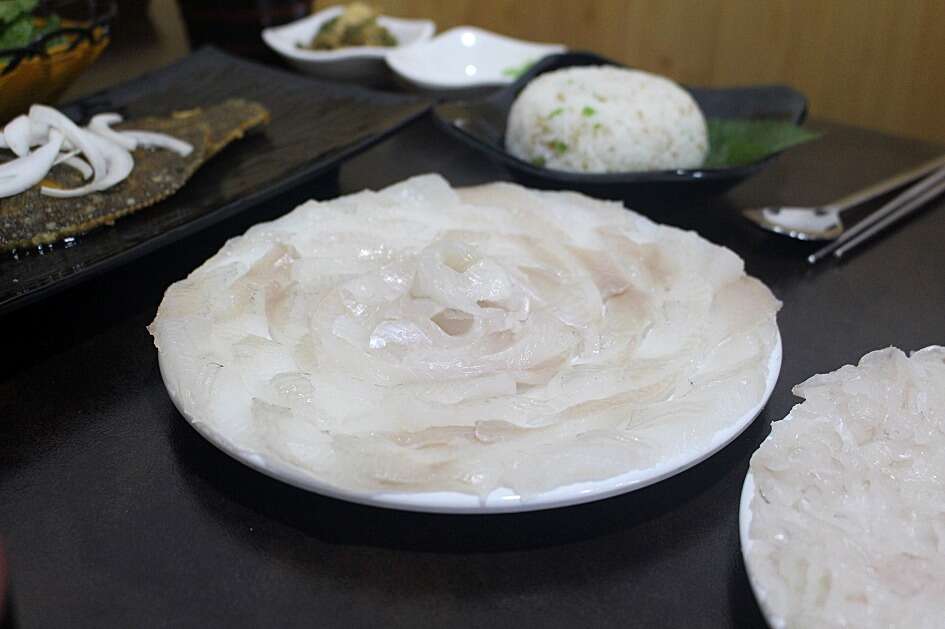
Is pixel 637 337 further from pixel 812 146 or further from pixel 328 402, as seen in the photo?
pixel 812 146

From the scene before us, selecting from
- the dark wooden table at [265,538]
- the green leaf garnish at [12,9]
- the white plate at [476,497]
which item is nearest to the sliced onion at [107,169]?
the dark wooden table at [265,538]

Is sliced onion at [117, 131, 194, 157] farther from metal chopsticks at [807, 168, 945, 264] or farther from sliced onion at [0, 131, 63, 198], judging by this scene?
metal chopsticks at [807, 168, 945, 264]

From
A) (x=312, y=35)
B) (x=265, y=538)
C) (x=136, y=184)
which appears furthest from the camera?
(x=312, y=35)

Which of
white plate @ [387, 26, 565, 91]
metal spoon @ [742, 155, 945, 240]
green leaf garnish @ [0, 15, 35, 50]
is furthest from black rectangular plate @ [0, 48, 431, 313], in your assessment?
metal spoon @ [742, 155, 945, 240]

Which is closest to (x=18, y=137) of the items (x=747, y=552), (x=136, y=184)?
(x=136, y=184)

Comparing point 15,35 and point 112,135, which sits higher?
point 15,35

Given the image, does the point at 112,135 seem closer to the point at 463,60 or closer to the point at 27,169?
the point at 27,169

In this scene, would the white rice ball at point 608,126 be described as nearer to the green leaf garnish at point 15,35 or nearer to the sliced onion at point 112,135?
the sliced onion at point 112,135
